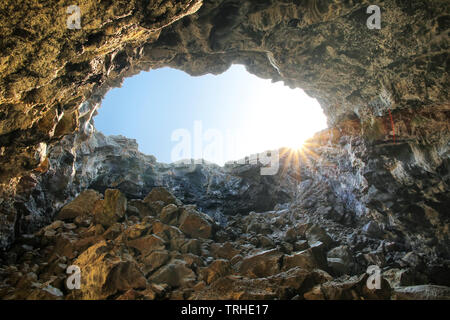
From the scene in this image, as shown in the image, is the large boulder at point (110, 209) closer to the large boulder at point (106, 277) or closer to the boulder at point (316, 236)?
the large boulder at point (106, 277)

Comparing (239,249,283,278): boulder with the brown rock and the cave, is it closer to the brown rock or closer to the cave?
the cave

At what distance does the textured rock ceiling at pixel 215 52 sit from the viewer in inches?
197

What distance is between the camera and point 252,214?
14.8m

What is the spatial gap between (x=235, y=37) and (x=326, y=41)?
12.7 ft

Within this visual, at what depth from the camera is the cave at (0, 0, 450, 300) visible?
603 cm

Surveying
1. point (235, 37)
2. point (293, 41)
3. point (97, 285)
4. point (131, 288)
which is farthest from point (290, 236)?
point (235, 37)

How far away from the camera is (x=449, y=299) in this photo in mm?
5855

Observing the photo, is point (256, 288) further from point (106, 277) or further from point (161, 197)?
point (161, 197)

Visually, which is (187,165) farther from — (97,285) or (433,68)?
(433,68)

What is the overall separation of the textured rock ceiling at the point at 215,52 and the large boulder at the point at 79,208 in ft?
12.9

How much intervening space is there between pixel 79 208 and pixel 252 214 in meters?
9.31

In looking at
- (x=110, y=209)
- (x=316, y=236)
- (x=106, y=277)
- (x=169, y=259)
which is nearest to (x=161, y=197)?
(x=110, y=209)

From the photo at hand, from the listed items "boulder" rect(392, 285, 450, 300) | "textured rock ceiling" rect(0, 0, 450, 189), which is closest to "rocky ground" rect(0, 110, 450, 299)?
"boulder" rect(392, 285, 450, 300)

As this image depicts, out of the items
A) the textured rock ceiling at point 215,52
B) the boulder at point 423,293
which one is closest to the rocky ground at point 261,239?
the boulder at point 423,293
